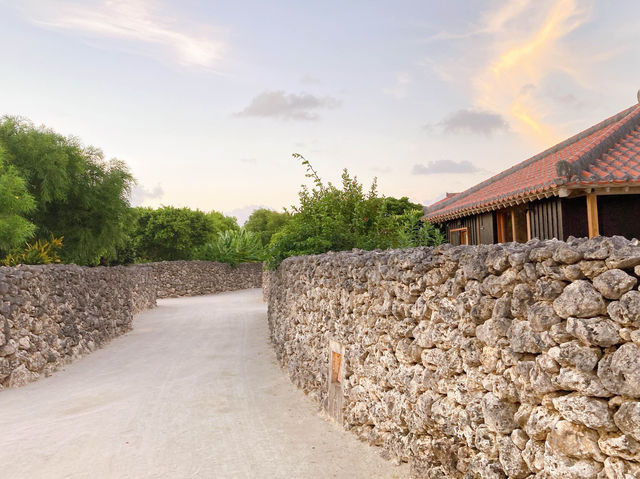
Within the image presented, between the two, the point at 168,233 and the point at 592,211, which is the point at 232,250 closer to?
the point at 168,233

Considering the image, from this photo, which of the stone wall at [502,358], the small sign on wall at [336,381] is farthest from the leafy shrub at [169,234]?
the stone wall at [502,358]

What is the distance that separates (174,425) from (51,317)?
572cm

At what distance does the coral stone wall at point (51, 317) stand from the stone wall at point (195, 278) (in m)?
14.6

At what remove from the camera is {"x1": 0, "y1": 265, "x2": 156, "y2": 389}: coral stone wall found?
374 inches

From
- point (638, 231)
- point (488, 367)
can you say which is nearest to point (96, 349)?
point (488, 367)

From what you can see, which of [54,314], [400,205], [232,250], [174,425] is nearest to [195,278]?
[232,250]

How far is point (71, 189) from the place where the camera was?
61.8 ft

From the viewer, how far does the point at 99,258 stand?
21.3 m

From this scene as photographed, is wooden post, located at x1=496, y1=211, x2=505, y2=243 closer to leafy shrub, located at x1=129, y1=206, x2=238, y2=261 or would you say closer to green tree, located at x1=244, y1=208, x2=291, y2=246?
leafy shrub, located at x1=129, y1=206, x2=238, y2=261

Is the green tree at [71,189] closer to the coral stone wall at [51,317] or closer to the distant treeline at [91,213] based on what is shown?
the distant treeline at [91,213]

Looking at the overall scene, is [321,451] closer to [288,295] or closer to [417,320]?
[417,320]

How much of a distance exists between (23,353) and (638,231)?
12513 mm

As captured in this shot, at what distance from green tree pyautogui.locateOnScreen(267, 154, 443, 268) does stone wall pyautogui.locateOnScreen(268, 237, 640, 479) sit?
17.9 ft

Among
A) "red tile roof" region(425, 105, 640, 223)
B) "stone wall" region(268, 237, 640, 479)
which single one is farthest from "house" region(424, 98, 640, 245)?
"stone wall" region(268, 237, 640, 479)
